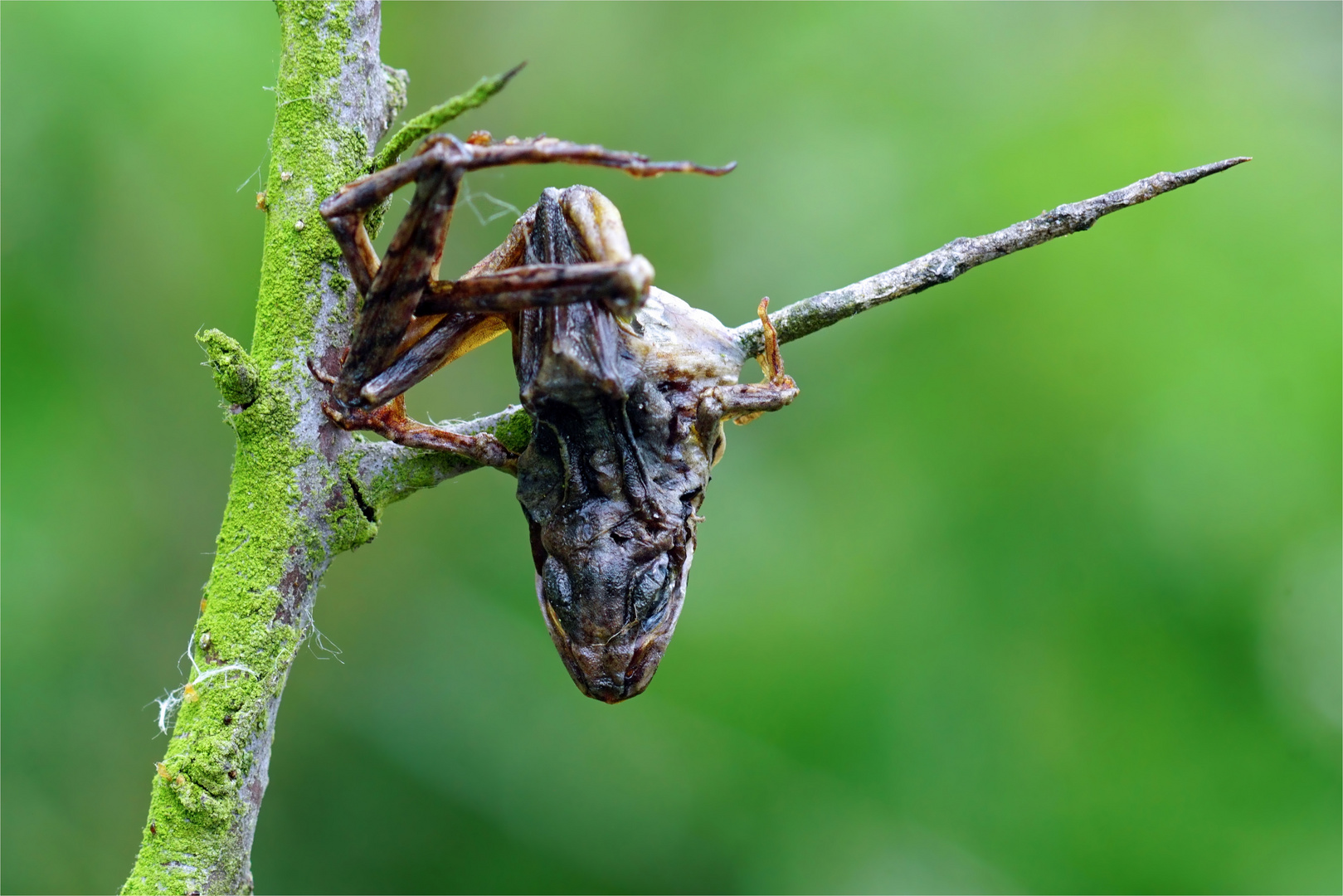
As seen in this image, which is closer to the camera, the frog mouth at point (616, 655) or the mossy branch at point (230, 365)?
Result: the mossy branch at point (230, 365)

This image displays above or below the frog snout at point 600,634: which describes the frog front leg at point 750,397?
above

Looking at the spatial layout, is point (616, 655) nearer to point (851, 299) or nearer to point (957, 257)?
point (851, 299)

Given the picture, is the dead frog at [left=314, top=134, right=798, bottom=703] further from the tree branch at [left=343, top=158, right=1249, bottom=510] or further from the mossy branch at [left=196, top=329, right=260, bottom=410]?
the mossy branch at [left=196, top=329, right=260, bottom=410]

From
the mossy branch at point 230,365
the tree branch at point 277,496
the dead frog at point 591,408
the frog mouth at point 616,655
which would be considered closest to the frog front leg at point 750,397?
the dead frog at point 591,408

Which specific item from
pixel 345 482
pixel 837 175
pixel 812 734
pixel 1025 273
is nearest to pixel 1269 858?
pixel 812 734

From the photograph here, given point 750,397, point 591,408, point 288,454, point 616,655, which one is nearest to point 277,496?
point 288,454

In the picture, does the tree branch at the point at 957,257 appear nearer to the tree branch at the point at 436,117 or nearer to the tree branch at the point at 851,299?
the tree branch at the point at 851,299
